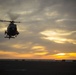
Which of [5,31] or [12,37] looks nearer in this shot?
[12,37]

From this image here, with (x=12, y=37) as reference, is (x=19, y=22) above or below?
above

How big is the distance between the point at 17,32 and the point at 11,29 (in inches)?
78.7

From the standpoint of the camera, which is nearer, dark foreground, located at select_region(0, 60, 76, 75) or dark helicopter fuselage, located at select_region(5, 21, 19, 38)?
dark foreground, located at select_region(0, 60, 76, 75)

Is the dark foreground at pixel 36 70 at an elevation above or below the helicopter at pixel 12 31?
below

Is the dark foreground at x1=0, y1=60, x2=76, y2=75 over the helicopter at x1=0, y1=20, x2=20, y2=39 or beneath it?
beneath

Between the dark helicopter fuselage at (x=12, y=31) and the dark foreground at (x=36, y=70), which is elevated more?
the dark helicopter fuselage at (x=12, y=31)

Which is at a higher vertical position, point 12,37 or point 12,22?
point 12,22

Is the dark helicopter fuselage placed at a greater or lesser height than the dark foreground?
greater

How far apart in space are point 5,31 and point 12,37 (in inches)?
248

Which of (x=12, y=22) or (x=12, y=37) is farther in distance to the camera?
(x=12, y=22)

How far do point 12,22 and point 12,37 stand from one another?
674 cm

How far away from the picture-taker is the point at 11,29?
2904 inches

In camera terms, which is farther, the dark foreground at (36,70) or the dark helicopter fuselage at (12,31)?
the dark helicopter fuselage at (12,31)

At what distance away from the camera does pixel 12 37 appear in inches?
2832
